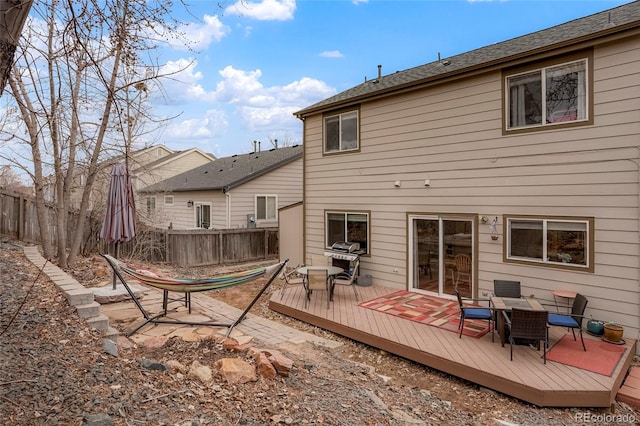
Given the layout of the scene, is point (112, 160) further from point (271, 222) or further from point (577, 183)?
point (577, 183)

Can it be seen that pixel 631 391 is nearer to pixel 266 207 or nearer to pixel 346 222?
pixel 346 222

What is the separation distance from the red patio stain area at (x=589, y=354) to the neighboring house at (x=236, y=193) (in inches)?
474

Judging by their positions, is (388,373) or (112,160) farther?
(112,160)

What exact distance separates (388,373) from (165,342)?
2.96 meters

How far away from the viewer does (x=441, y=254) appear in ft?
24.8

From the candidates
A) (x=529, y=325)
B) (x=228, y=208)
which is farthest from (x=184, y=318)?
(x=228, y=208)

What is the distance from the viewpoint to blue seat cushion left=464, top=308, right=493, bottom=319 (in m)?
5.32

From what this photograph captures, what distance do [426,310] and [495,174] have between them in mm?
2815

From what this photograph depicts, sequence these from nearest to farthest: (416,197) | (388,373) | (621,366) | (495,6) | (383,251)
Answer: (621,366), (388,373), (416,197), (383,251), (495,6)

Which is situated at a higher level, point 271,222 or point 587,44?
point 587,44

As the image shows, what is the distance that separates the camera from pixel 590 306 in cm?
570

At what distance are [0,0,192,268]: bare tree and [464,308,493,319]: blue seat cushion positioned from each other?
16.3ft

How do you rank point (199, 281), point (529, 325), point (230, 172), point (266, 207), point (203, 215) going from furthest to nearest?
point (230, 172), point (203, 215), point (266, 207), point (199, 281), point (529, 325)

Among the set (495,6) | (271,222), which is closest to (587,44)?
(495,6)
